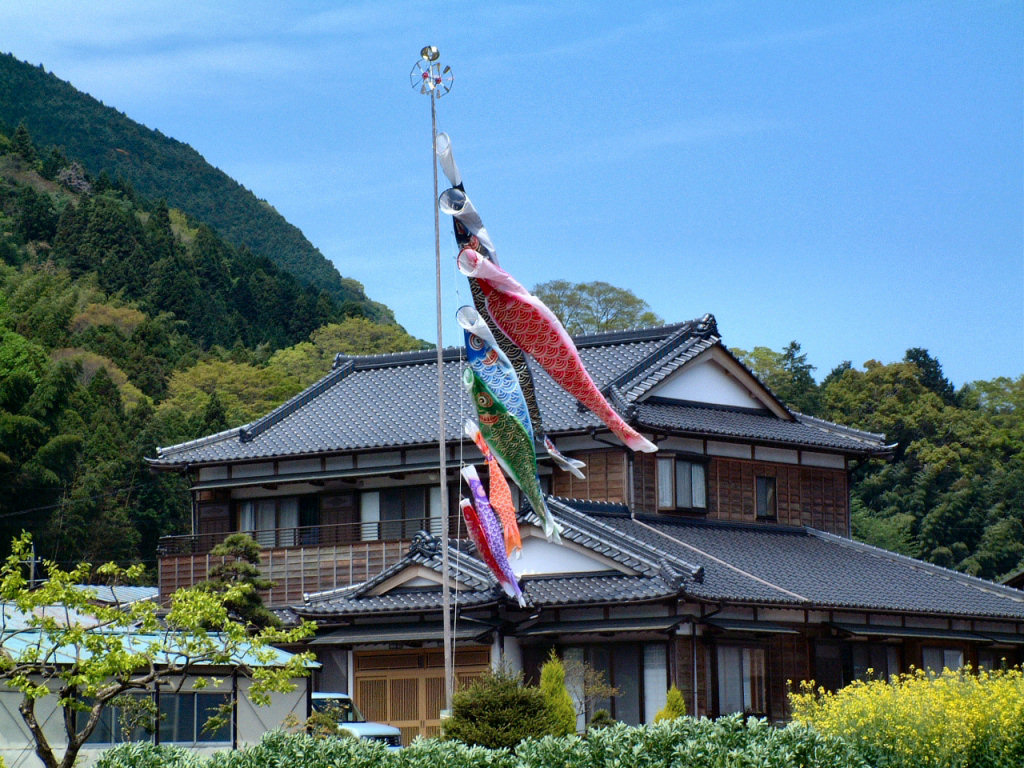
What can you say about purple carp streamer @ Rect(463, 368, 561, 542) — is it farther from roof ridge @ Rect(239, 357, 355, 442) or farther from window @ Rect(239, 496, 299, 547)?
roof ridge @ Rect(239, 357, 355, 442)

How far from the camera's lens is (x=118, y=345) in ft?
232

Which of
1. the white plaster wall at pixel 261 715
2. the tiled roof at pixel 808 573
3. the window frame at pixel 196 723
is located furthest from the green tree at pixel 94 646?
the tiled roof at pixel 808 573

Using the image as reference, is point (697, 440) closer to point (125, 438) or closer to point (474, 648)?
point (474, 648)

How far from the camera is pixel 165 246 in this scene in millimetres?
87062

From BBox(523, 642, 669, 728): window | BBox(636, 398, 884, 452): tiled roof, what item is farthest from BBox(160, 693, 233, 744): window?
BBox(636, 398, 884, 452): tiled roof

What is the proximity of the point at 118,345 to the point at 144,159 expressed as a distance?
66857 mm

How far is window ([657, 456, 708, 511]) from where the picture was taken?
28891mm

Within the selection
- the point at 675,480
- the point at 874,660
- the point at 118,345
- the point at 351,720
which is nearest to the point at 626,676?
the point at 351,720

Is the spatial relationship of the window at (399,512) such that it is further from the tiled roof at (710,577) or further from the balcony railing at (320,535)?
the tiled roof at (710,577)

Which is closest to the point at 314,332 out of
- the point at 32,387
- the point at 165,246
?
the point at 165,246

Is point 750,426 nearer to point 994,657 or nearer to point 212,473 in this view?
point 994,657

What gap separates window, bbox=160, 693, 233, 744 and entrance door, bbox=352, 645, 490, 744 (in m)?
5.56

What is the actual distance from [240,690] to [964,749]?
1061cm

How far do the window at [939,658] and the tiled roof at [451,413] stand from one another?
4.91 m
